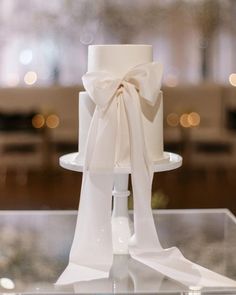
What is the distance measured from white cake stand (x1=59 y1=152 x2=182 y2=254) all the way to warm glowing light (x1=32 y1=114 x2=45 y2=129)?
2.97 metres

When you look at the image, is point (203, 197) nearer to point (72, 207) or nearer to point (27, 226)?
point (72, 207)

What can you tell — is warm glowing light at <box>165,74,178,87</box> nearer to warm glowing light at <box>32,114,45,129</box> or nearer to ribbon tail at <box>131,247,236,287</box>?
warm glowing light at <box>32,114,45,129</box>

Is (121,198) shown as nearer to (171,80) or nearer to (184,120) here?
(184,120)

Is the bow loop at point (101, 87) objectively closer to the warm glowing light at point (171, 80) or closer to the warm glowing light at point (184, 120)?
the warm glowing light at point (184, 120)

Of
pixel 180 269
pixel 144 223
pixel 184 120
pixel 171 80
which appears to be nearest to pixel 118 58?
pixel 144 223

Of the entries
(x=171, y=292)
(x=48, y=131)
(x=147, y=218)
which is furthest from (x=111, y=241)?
(x=48, y=131)

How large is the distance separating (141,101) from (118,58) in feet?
0.33

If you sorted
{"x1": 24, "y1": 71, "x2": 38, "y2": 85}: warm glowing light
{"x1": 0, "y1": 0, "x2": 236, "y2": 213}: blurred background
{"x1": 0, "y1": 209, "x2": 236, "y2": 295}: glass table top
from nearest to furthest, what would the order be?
{"x1": 0, "y1": 209, "x2": 236, "y2": 295}: glass table top
{"x1": 0, "y1": 0, "x2": 236, "y2": 213}: blurred background
{"x1": 24, "y1": 71, "x2": 38, "y2": 85}: warm glowing light

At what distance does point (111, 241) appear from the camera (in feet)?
3.75

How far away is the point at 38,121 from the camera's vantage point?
167 inches

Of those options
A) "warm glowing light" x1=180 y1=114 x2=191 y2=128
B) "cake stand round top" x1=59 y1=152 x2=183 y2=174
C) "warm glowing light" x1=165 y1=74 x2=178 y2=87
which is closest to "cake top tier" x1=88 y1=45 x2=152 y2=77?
"cake stand round top" x1=59 y1=152 x2=183 y2=174

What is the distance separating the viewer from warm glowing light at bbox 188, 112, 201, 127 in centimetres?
421

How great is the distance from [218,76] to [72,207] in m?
1.63

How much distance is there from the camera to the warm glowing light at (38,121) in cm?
422
